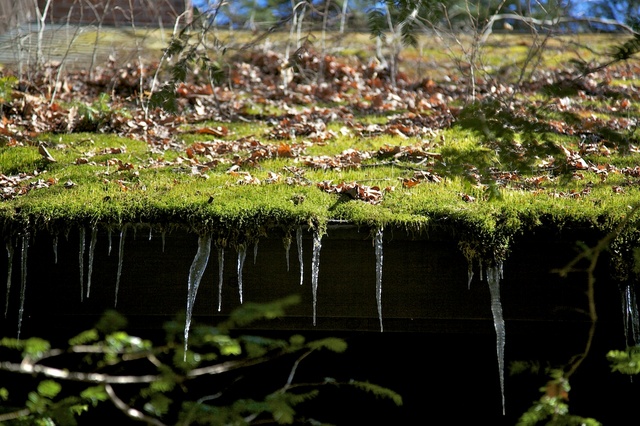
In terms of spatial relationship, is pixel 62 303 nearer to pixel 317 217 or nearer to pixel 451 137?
pixel 317 217

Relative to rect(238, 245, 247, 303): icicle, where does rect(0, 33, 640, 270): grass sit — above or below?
above

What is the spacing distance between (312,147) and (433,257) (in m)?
2.45

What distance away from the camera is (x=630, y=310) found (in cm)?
422

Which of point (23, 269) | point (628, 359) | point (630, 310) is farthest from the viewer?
point (23, 269)

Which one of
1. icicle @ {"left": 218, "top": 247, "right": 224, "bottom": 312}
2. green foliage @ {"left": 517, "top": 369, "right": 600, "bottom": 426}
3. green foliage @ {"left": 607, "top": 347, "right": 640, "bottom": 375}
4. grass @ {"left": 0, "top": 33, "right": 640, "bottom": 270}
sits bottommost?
green foliage @ {"left": 517, "top": 369, "right": 600, "bottom": 426}

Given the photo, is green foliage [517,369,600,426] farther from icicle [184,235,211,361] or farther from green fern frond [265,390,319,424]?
icicle [184,235,211,361]

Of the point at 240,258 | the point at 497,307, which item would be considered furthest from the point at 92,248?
the point at 497,307

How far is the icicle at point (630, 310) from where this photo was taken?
4203mm

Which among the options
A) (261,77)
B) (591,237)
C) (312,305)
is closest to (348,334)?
(312,305)

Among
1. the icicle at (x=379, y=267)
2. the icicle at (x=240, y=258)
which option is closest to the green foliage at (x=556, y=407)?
the icicle at (x=379, y=267)

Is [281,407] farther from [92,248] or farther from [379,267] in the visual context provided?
[92,248]

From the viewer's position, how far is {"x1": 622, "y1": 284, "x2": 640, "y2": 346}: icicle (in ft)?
13.8

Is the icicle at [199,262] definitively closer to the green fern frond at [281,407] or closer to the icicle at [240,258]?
the icicle at [240,258]

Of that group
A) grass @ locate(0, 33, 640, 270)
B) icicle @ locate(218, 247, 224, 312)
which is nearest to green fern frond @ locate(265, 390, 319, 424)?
grass @ locate(0, 33, 640, 270)
